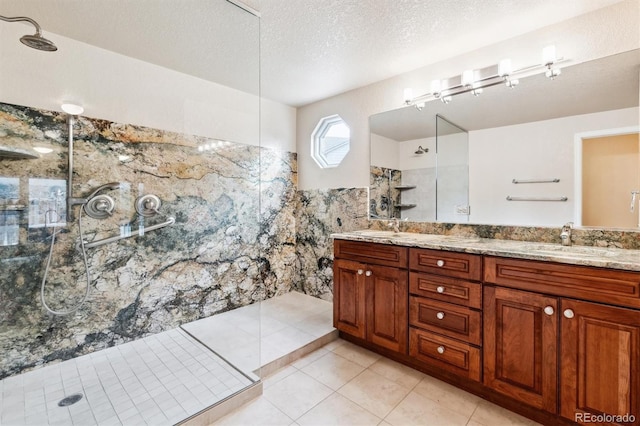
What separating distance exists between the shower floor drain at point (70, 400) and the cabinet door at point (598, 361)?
259 centimetres

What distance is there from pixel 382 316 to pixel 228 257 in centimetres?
162

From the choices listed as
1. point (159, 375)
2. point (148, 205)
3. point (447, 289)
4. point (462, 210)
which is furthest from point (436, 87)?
point (159, 375)

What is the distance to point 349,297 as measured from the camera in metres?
2.30

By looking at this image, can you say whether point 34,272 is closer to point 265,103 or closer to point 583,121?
point 265,103

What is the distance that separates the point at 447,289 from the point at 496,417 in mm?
705

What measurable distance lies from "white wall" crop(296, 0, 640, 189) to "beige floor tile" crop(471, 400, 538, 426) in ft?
6.39

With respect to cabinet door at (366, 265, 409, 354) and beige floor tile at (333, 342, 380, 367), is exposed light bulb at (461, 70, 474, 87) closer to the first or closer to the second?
cabinet door at (366, 265, 409, 354)

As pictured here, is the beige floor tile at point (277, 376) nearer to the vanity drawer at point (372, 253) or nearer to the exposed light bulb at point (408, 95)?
the vanity drawer at point (372, 253)

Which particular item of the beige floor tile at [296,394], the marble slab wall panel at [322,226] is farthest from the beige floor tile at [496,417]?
the marble slab wall panel at [322,226]

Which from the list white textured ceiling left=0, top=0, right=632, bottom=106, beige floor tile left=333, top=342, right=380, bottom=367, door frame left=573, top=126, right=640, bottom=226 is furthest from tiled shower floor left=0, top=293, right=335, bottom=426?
white textured ceiling left=0, top=0, right=632, bottom=106

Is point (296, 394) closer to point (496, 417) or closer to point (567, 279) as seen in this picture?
point (496, 417)

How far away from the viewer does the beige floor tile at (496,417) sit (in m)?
1.52

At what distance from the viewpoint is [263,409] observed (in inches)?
64.1

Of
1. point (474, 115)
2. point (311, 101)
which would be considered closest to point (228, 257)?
point (311, 101)
